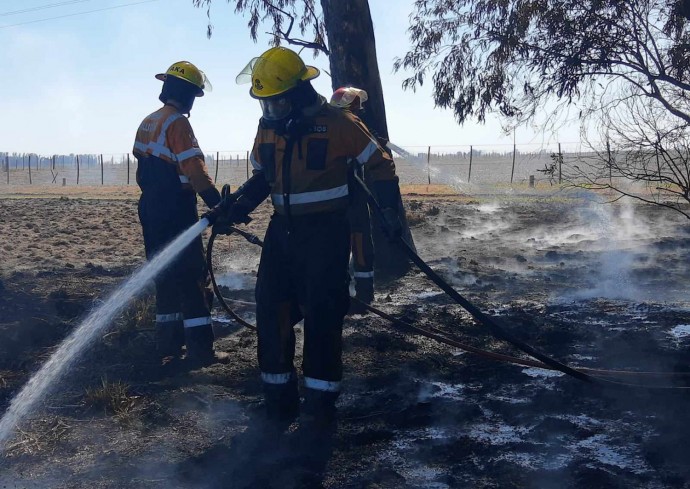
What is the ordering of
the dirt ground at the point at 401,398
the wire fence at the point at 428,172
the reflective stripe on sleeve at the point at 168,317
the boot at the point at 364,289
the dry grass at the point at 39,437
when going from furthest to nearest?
the wire fence at the point at 428,172
the boot at the point at 364,289
the reflective stripe on sleeve at the point at 168,317
the dry grass at the point at 39,437
the dirt ground at the point at 401,398

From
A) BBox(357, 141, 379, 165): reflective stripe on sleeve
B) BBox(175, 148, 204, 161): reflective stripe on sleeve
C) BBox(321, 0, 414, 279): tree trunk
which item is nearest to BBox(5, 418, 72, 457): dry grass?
BBox(175, 148, 204, 161): reflective stripe on sleeve

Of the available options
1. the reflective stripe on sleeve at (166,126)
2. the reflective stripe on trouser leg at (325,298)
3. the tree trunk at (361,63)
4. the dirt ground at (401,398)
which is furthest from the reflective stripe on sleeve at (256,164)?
the tree trunk at (361,63)

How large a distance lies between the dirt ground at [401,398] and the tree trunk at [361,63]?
330 millimetres

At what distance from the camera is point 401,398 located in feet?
15.5

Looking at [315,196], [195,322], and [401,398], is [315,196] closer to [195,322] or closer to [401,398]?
[401,398]

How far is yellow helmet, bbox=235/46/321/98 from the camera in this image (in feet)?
13.4

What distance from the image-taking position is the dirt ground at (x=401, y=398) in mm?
3686

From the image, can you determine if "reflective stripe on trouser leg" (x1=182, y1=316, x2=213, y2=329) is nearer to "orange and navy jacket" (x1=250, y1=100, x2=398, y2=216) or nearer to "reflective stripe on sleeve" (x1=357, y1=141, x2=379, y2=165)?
"orange and navy jacket" (x1=250, y1=100, x2=398, y2=216)

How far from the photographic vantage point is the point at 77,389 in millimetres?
4926

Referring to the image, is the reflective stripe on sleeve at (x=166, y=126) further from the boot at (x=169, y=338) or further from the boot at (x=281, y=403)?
the boot at (x=281, y=403)

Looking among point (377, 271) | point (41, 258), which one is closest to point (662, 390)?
point (377, 271)

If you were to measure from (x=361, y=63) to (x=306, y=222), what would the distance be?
16.7 ft

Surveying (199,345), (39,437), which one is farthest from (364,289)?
(39,437)

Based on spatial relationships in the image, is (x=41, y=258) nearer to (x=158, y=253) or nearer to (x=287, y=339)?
(x=158, y=253)
